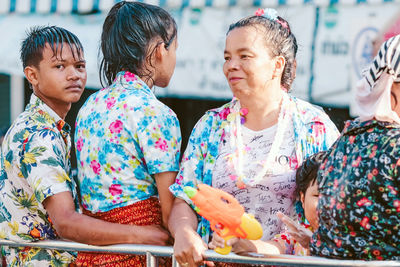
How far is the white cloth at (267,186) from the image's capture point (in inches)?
96.7

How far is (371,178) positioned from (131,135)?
101 centimetres

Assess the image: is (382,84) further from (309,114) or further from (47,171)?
(47,171)

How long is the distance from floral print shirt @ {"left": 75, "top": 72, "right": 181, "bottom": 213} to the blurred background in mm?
2335

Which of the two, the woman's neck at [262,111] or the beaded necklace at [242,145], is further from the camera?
the woman's neck at [262,111]

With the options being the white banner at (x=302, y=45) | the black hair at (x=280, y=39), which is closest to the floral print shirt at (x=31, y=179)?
the black hair at (x=280, y=39)

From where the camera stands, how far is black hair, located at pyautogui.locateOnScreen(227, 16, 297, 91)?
2.56 metres

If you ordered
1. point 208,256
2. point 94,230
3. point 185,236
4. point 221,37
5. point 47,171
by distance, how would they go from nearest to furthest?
1. point 208,256
2. point 185,236
3. point 94,230
4. point 47,171
5. point 221,37

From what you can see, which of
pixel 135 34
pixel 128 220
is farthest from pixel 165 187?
pixel 135 34

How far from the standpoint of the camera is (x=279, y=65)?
2.59 meters

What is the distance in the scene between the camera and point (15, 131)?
268cm

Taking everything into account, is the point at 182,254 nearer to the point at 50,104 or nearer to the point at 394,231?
the point at 394,231

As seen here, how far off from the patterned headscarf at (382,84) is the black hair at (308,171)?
1.20 ft

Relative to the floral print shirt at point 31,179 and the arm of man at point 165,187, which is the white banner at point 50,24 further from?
the arm of man at point 165,187

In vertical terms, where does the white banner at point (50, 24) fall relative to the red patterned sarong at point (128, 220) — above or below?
above
